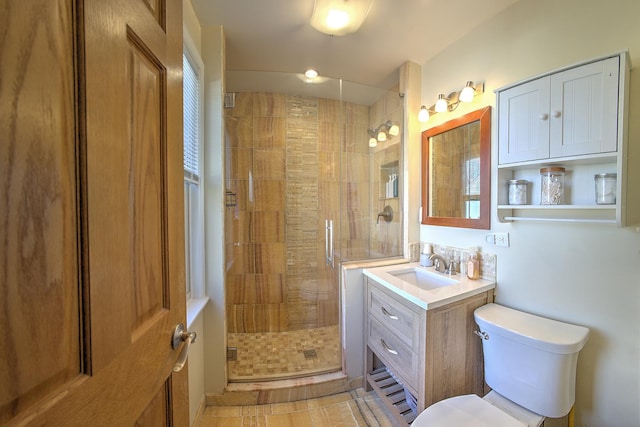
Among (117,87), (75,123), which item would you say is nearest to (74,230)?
(75,123)

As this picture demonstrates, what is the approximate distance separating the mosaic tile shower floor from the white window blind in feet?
4.33

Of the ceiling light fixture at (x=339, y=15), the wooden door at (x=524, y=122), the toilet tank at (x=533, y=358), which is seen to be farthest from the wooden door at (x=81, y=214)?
the wooden door at (x=524, y=122)

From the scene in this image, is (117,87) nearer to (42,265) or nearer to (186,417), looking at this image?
(42,265)

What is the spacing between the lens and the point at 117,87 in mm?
503

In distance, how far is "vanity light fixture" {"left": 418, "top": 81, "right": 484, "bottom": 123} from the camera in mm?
1580

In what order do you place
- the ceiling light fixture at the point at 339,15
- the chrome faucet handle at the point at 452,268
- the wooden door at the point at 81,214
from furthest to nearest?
the chrome faucet handle at the point at 452,268
the ceiling light fixture at the point at 339,15
the wooden door at the point at 81,214

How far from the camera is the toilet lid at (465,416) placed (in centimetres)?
105

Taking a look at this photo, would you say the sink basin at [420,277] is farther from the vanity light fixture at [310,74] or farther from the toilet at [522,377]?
the vanity light fixture at [310,74]

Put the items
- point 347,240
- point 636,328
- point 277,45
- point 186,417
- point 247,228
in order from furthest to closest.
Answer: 1. point 247,228
2. point 347,240
3. point 277,45
4. point 636,328
5. point 186,417

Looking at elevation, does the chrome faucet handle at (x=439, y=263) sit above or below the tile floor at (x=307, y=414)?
above

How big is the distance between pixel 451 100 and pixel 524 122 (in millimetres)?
610

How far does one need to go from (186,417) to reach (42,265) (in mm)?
813

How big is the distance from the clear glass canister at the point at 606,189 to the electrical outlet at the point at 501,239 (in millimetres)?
444

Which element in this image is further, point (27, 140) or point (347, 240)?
point (347, 240)
